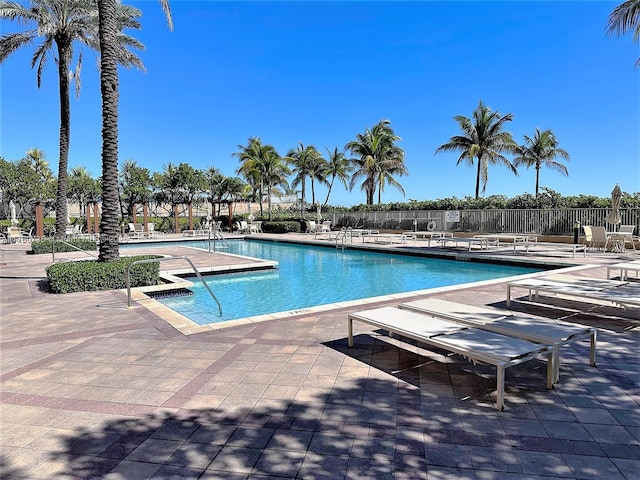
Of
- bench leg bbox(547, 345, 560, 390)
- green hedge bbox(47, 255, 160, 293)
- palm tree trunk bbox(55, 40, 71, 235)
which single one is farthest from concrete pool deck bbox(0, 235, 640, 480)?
palm tree trunk bbox(55, 40, 71, 235)

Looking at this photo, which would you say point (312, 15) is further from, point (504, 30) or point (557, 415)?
point (557, 415)

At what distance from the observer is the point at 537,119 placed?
1308 inches

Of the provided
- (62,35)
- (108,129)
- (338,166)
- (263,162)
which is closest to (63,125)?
(62,35)

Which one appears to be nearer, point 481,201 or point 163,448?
point 163,448

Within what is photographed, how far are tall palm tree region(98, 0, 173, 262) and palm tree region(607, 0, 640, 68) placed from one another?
14.3 metres

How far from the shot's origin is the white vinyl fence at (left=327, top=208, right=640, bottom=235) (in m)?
16.1

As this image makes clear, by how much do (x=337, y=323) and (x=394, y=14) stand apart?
12065 mm

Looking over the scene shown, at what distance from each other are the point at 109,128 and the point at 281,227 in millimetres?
18523

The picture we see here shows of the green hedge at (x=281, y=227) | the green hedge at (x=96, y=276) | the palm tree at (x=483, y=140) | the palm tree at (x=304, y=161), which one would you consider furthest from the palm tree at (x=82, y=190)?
the palm tree at (x=483, y=140)

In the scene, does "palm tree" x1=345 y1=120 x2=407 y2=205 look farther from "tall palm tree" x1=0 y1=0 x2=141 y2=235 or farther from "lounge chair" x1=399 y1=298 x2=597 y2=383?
"lounge chair" x1=399 y1=298 x2=597 y2=383

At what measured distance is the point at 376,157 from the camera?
3112 centimetres

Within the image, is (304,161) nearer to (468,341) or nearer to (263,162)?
(263,162)

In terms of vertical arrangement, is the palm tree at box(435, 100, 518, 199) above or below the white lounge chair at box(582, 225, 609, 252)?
above

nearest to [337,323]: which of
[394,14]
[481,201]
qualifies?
[394,14]
